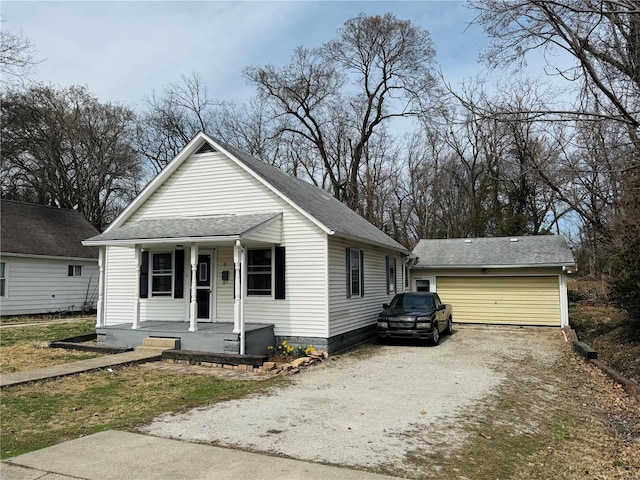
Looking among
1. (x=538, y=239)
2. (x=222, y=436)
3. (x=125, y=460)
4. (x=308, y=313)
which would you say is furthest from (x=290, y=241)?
(x=538, y=239)

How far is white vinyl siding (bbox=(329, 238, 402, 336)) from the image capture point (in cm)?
1266

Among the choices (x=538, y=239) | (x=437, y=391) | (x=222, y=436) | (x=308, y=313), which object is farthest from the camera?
(x=538, y=239)

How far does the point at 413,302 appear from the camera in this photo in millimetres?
14781

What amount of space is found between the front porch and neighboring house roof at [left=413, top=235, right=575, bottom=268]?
36.2ft

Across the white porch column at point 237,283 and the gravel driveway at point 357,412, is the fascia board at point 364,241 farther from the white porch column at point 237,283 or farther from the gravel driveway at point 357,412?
the gravel driveway at point 357,412

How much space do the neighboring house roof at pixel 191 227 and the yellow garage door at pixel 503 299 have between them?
11.2 meters

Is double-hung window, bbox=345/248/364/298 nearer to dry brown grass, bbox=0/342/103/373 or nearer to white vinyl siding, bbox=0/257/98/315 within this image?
dry brown grass, bbox=0/342/103/373

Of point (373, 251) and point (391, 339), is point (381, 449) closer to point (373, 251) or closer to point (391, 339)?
point (391, 339)

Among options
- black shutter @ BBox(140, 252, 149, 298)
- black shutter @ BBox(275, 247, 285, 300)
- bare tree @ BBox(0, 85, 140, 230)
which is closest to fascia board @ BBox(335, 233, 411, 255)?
black shutter @ BBox(275, 247, 285, 300)

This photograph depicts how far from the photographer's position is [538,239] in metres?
22.2

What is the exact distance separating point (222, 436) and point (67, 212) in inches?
973

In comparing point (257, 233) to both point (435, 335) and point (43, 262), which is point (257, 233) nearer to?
point (435, 335)

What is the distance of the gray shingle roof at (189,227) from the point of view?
11.6 meters

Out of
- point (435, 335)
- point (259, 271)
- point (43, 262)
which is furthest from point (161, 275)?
point (43, 262)
